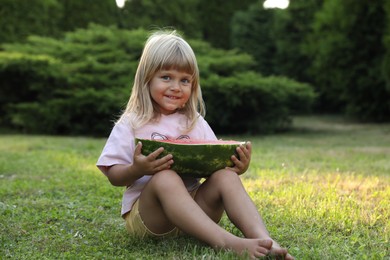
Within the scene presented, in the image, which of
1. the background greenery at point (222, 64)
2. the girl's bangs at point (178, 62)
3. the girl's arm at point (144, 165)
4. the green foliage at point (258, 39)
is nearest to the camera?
the girl's arm at point (144, 165)

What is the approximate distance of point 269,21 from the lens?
1962cm

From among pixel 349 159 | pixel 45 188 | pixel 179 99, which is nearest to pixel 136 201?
pixel 179 99

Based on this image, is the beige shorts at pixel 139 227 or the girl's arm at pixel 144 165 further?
the beige shorts at pixel 139 227

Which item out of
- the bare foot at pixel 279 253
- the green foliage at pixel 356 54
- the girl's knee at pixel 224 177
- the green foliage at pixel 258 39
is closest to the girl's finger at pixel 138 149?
the girl's knee at pixel 224 177

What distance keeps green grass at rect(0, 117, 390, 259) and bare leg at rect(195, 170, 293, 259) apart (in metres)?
0.21

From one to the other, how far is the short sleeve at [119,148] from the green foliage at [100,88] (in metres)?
7.54

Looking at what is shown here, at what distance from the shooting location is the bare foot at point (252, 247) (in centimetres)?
258

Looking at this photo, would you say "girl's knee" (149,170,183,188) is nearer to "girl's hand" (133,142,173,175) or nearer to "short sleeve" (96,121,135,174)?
"girl's hand" (133,142,173,175)

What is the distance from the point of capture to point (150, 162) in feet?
9.42

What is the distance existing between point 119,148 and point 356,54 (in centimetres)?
1251

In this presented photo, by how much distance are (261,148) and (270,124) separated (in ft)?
11.1

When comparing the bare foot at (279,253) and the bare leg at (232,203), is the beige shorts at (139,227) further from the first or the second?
the bare foot at (279,253)

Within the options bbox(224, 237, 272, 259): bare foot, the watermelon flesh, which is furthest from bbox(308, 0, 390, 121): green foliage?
bbox(224, 237, 272, 259): bare foot

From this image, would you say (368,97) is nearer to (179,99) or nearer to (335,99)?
(335,99)
